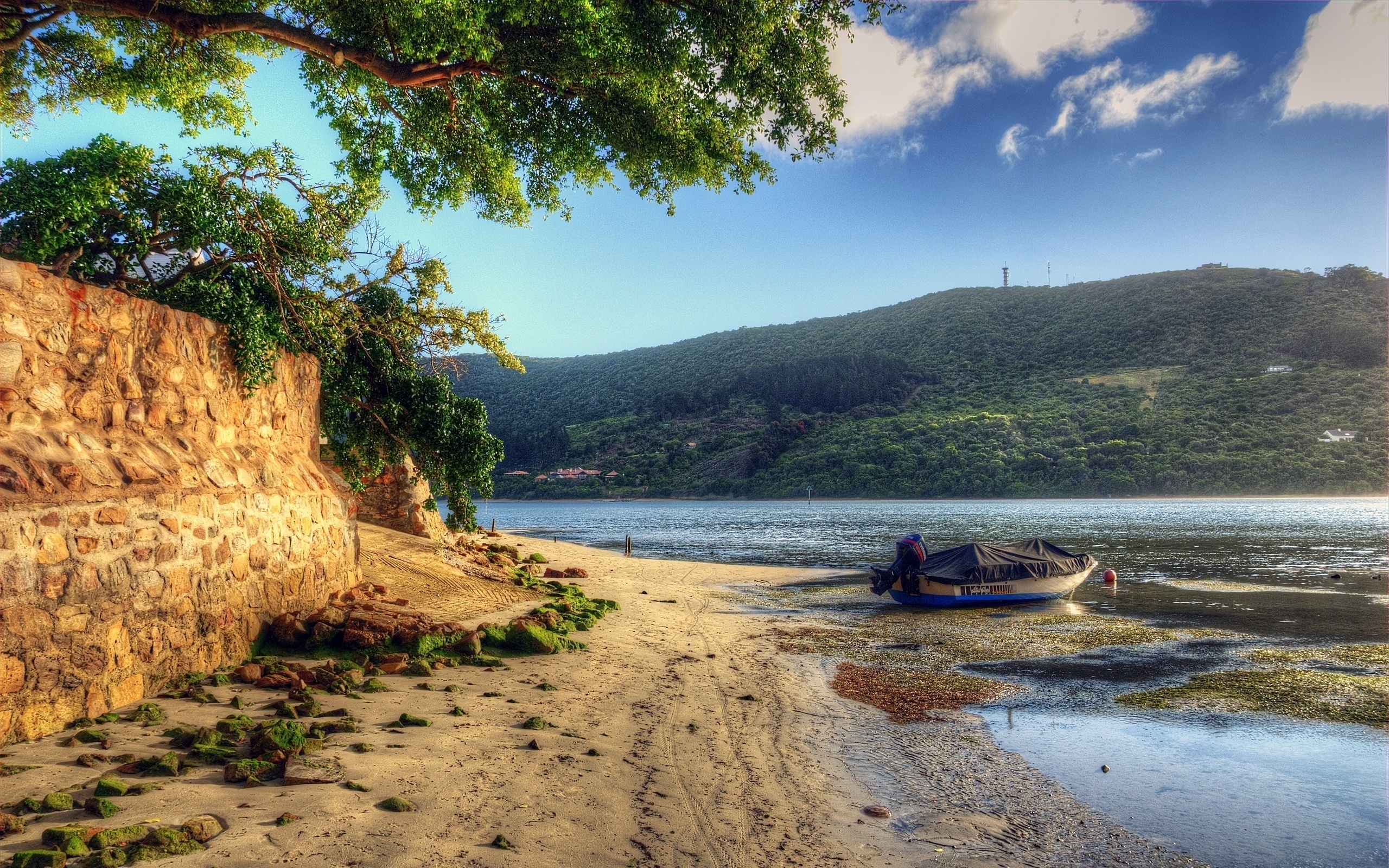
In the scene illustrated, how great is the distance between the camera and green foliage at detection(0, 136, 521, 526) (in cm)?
657

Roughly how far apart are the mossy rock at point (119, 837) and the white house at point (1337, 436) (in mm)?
82630

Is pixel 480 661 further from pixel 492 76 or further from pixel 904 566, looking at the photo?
pixel 904 566

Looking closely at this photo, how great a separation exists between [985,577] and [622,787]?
592 inches

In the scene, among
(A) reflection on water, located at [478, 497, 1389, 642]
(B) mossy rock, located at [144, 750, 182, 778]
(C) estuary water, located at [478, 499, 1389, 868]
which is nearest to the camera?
(B) mossy rock, located at [144, 750, 182, 778]

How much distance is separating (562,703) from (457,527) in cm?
673

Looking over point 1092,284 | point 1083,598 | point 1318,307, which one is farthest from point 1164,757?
point 1092,284

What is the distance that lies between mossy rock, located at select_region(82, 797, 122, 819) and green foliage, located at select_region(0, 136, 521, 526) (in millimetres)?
4407

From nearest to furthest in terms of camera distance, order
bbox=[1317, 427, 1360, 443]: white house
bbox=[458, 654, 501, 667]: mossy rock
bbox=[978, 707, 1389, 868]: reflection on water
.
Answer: bbox=[978, 707, 1389, 868]: reflection on water, bbox=[458, 654, 501, 667]: mossy rock, bbox=[1317, 427, 1360, 443]: white house

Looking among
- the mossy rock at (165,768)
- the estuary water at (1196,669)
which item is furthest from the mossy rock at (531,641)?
the estuary water at (1196,669)

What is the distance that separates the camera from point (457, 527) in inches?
527

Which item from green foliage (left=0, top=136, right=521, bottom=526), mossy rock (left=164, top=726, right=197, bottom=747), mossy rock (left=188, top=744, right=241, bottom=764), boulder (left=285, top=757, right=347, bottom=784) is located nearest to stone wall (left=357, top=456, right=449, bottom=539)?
green foliage (left=0, top=136, right=521, bottom=526)

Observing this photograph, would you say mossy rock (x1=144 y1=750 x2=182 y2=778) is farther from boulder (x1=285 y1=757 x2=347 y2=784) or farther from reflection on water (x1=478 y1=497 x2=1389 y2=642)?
reflection on water (x1=478 y1=497 x2=1389 y2=642)

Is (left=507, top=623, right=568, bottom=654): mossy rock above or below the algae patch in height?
above

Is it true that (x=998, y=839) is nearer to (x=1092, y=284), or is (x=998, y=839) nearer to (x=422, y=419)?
(x=422, y=419)
